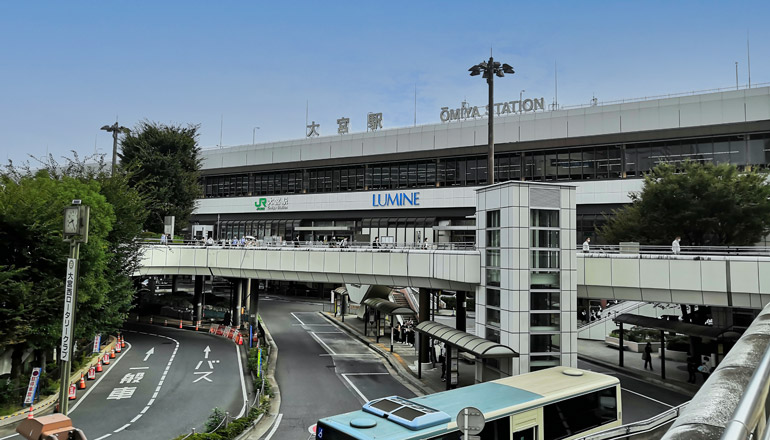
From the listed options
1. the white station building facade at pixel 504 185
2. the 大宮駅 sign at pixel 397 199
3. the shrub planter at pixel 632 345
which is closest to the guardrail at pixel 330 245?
the white station building facade at pixel 504 185

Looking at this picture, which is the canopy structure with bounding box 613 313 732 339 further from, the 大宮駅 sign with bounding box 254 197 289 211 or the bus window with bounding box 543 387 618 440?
the 大宮駅 sign with bounding box 254 197 289 211

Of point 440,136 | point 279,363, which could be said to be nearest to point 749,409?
point 279,363

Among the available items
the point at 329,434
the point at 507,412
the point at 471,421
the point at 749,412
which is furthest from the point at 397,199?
the point at 749,412

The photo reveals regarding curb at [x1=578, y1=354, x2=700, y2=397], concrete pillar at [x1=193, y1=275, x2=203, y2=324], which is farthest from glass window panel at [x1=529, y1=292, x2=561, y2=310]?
concrete pillar at [x1=193, y1=275, x2=203, y2=324]

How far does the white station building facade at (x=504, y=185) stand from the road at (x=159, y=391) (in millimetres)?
13018

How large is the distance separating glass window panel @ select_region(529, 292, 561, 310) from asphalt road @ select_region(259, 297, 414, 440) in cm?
811

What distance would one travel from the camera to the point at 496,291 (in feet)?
77.2

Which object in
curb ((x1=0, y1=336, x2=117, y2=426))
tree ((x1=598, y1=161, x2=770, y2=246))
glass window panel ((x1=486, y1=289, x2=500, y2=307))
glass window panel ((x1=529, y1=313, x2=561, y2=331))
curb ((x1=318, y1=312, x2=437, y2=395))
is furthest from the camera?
tree ((x1=598, y1=161, x2=770, y2=246))

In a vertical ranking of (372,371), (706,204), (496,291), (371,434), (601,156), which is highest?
(601,156)

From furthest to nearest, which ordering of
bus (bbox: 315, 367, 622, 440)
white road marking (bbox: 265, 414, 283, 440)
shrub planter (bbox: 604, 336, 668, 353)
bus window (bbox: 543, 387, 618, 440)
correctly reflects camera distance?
shrub planter (bbox: 604, 336, 668, 353) → white road marking (bbox: 265, 414, 283, 440) → bus window (bbox: 543, 387, 618, 440) → bus (bbox: 315, 367, 622, 440)

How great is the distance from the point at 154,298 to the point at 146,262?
16779 millimetres

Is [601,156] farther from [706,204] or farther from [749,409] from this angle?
[749,409]

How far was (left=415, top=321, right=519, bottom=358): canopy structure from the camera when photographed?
2069cm

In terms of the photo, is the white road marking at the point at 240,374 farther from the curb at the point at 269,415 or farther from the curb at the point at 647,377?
the curb at the point at 647,377
